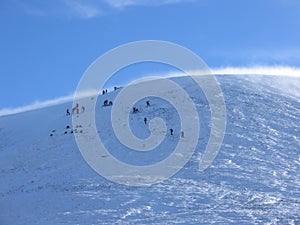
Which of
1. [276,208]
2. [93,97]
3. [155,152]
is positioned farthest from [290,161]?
[93,97]

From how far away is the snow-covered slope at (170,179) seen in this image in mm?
30281

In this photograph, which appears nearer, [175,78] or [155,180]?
[155,180]

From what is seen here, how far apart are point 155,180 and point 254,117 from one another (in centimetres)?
1873

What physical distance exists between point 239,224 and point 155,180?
9.19m

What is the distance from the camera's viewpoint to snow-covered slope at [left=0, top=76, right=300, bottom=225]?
30.3 meters

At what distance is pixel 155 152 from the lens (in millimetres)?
42750

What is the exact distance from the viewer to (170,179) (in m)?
36.7

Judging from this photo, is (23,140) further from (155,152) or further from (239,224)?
(239,224)

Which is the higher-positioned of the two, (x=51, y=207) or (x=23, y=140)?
(x=23, y=140)

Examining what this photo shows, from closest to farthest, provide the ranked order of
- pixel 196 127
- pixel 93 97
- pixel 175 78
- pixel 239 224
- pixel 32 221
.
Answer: pixel 239 224 < pixel 32 221 < pixel 196 127 < pixel 93 97 < pixel 175 78

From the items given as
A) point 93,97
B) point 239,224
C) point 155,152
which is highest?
point 93,97

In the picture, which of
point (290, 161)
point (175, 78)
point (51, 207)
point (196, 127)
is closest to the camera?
point (51, 207)

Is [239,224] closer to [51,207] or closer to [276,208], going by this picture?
[276,208]

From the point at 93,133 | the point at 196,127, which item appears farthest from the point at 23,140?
the point at 196,127
